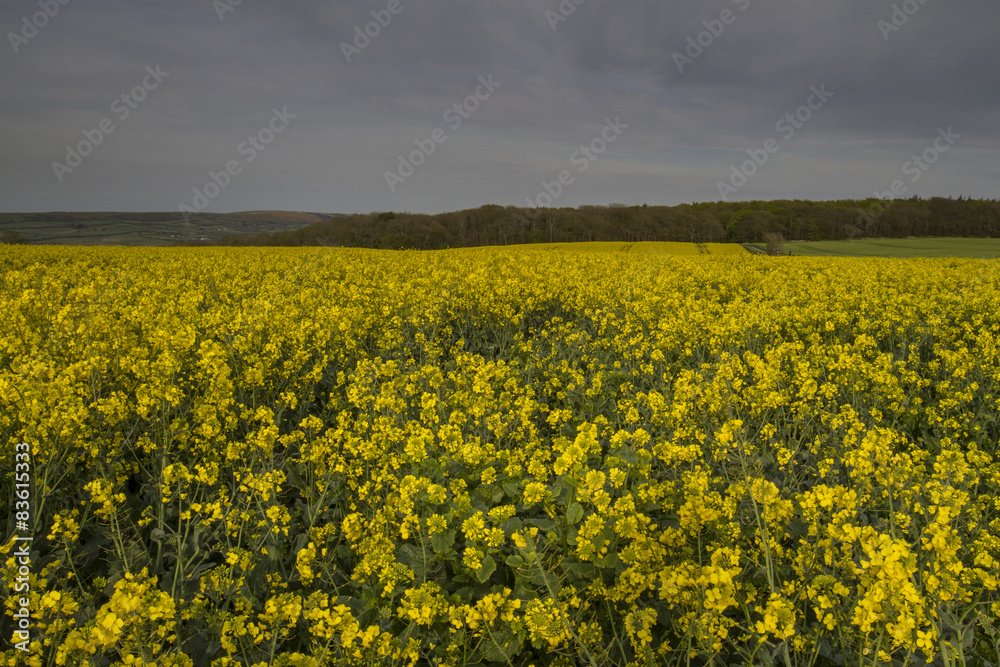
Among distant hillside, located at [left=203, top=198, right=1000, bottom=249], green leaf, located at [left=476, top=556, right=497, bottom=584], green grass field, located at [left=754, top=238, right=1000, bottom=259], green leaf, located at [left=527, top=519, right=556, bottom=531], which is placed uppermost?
distant hillside, located at [left=203, top=198, right=1000, bottom=249]

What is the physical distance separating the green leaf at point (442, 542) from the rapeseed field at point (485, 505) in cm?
1

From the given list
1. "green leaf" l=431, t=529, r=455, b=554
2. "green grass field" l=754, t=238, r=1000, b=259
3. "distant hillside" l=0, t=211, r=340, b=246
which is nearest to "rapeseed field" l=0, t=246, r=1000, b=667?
"green leaf" l=431, t=529, r=455, b=554

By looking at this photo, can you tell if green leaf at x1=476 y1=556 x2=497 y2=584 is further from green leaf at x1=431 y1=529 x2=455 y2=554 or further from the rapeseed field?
green leaf at x1=431 y1=529 x2=455 y2=554

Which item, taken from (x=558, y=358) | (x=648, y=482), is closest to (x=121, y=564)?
(x=648, y=482)

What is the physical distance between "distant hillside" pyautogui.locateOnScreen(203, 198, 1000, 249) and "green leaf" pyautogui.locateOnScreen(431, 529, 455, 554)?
144 ft

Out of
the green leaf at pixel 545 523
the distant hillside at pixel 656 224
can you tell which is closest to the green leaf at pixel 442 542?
the green leaf at pixel 545 523

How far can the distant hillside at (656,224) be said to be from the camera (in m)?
47.6

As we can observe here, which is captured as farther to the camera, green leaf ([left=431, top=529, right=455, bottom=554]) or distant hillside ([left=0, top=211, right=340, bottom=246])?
distant hillside ([left=0, top=211, right=340, bottom=246])

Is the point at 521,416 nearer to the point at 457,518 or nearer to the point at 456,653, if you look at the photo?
the point at 457,518

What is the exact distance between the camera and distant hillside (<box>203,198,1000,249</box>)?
4756 centimetres

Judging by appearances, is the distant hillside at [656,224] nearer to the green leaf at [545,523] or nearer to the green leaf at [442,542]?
the green leaf at [545,523]

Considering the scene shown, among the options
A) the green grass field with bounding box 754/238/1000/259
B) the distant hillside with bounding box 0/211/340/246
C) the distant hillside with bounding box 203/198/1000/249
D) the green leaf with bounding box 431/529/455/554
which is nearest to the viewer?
the green leaf with bounding box 431/529/455/554

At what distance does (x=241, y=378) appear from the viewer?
16.1 ft

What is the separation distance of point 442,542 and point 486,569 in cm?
26
